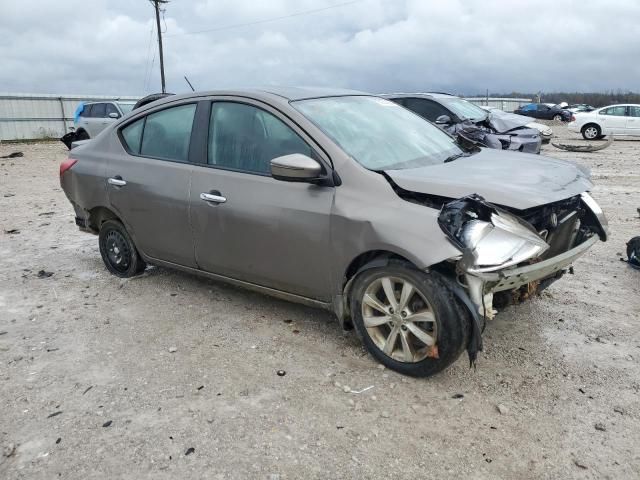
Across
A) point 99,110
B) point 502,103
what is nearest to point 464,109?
point 99,110

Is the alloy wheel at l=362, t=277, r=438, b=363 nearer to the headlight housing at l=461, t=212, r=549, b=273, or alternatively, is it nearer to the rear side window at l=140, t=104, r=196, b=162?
the headlight housing at l=461, t=212, r=549, b=273

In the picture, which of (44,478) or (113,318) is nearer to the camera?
(44,478)

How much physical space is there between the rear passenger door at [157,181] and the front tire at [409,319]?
62.5 inches

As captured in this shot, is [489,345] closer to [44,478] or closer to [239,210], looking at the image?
[239,210]

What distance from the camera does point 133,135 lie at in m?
4.73

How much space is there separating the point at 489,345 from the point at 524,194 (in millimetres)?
1126

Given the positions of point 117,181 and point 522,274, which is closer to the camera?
point 522,274

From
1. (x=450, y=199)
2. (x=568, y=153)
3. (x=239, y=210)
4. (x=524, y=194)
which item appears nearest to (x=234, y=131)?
(x=239, y=210)

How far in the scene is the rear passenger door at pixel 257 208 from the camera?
353cm

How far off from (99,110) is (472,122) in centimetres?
1247

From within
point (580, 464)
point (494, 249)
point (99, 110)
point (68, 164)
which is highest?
point (99, 110)

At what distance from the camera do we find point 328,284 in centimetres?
353

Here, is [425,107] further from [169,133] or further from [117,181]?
[117,181]

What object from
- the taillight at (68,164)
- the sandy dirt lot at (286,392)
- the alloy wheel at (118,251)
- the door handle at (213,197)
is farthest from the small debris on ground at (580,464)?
the taillight at (68,164)
